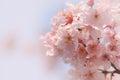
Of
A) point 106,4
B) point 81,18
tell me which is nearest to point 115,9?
point 106,4

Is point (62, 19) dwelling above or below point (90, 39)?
above

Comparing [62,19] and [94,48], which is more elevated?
[62,19]

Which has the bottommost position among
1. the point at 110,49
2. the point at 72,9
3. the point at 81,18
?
the point at 110,49

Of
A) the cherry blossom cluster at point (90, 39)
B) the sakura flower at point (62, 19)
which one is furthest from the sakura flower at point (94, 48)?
the sakura flower at point (62, 19)

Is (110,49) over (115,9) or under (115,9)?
under

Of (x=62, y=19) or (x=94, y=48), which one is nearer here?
(x=94, y=48)

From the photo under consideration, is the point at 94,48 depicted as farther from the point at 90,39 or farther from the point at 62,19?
the point at 62,19

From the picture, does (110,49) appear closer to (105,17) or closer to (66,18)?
(105,17)

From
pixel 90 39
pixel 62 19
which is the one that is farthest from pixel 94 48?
pixel 62 19
